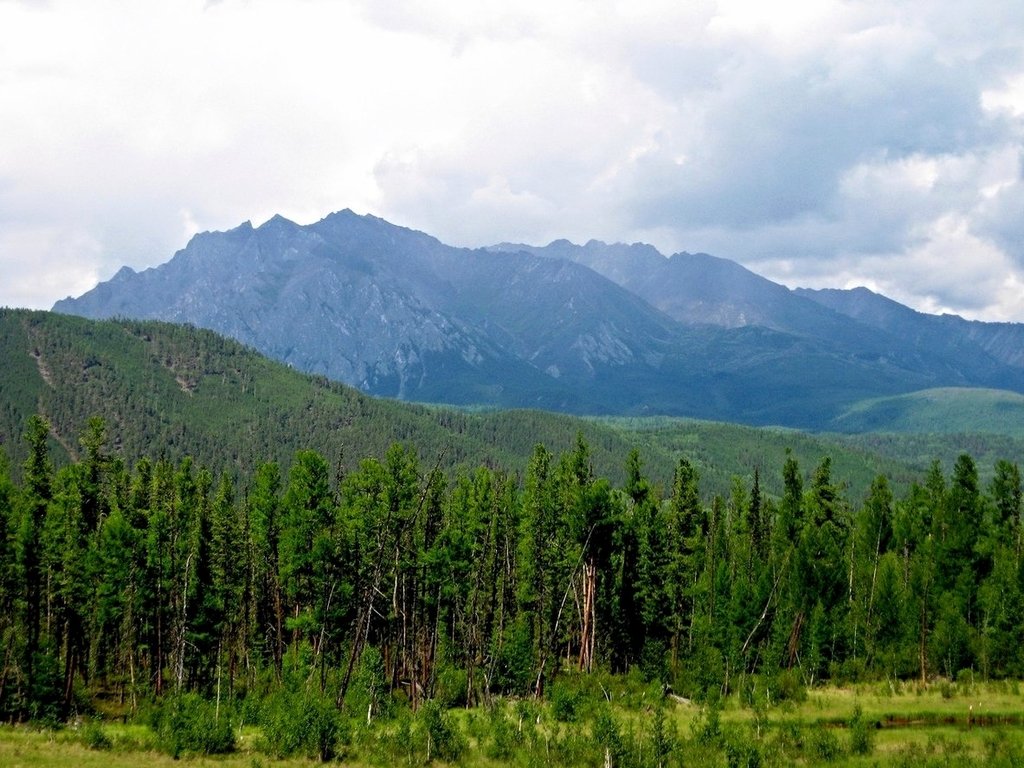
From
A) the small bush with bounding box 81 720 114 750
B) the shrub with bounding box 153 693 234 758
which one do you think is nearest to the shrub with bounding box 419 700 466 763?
the shrub with bounding box 153 693 234 758

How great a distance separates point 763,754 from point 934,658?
34.1 m

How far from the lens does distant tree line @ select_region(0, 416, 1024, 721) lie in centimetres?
6038

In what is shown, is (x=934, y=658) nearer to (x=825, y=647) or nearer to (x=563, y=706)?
(x=825, y=647)

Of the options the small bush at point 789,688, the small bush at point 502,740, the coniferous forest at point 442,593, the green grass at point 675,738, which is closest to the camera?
the green grass at point 675,738

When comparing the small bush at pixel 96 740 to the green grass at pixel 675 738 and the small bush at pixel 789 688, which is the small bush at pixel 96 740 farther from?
the small bush at pixel 789 688

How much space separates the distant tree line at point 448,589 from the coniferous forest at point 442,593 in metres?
0.25

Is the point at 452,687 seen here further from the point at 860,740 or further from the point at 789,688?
the point at 860,740

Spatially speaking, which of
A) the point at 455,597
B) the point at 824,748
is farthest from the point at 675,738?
the point at 455,597

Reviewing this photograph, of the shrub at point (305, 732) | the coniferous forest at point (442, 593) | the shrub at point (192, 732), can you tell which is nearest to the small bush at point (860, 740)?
the coniferous forest at point (442, 593)

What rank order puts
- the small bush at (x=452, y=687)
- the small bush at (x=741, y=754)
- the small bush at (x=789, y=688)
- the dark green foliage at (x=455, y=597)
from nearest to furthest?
the small bush at (x=741, y=754) → the small bush at (x=789, y=688) → the dark green foliage at (x=455, y=597) → the small bush at (x=452, y=687)

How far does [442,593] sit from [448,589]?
1.02m

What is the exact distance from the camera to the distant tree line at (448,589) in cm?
6038

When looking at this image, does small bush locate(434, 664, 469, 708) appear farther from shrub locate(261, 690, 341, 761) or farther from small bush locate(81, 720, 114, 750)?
small bush locate(81, 720, 114, 750)

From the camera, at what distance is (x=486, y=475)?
78.8m
